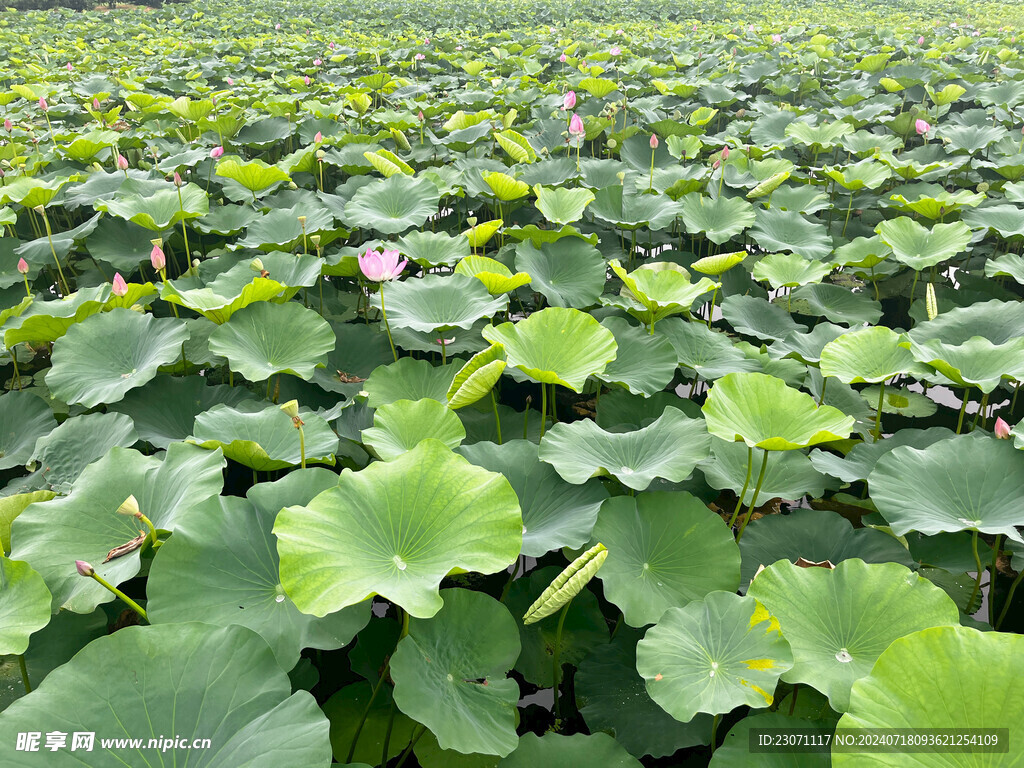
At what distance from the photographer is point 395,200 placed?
10.3ft

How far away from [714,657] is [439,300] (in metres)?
1.50

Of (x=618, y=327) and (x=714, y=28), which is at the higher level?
(x=714, y=28)

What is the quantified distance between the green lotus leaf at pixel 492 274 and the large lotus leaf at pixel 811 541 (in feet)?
3.63

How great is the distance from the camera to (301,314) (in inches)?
87.9

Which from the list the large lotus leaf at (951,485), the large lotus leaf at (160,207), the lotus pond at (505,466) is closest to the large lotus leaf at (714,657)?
the lotus pond at (505,466)

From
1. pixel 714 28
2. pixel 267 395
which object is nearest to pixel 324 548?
pixel 267 395

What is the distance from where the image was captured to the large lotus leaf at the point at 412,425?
171cm

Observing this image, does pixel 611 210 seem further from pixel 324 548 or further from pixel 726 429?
pixel 324 548

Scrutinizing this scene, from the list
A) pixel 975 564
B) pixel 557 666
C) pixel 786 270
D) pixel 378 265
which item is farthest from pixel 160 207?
pixel 975 564

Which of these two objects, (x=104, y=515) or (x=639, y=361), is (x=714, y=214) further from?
(x=104, y=515)

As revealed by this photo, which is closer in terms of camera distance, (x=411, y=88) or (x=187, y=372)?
(x=187, y=372)

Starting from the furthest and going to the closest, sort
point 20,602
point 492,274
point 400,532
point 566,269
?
point 566,269
point 492,274
point 400,532
point 20,602

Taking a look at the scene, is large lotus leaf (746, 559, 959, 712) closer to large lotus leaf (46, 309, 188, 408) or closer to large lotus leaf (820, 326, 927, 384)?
large lotus leaf (820, 326, 927, 384)

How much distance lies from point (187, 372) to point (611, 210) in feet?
6.54
